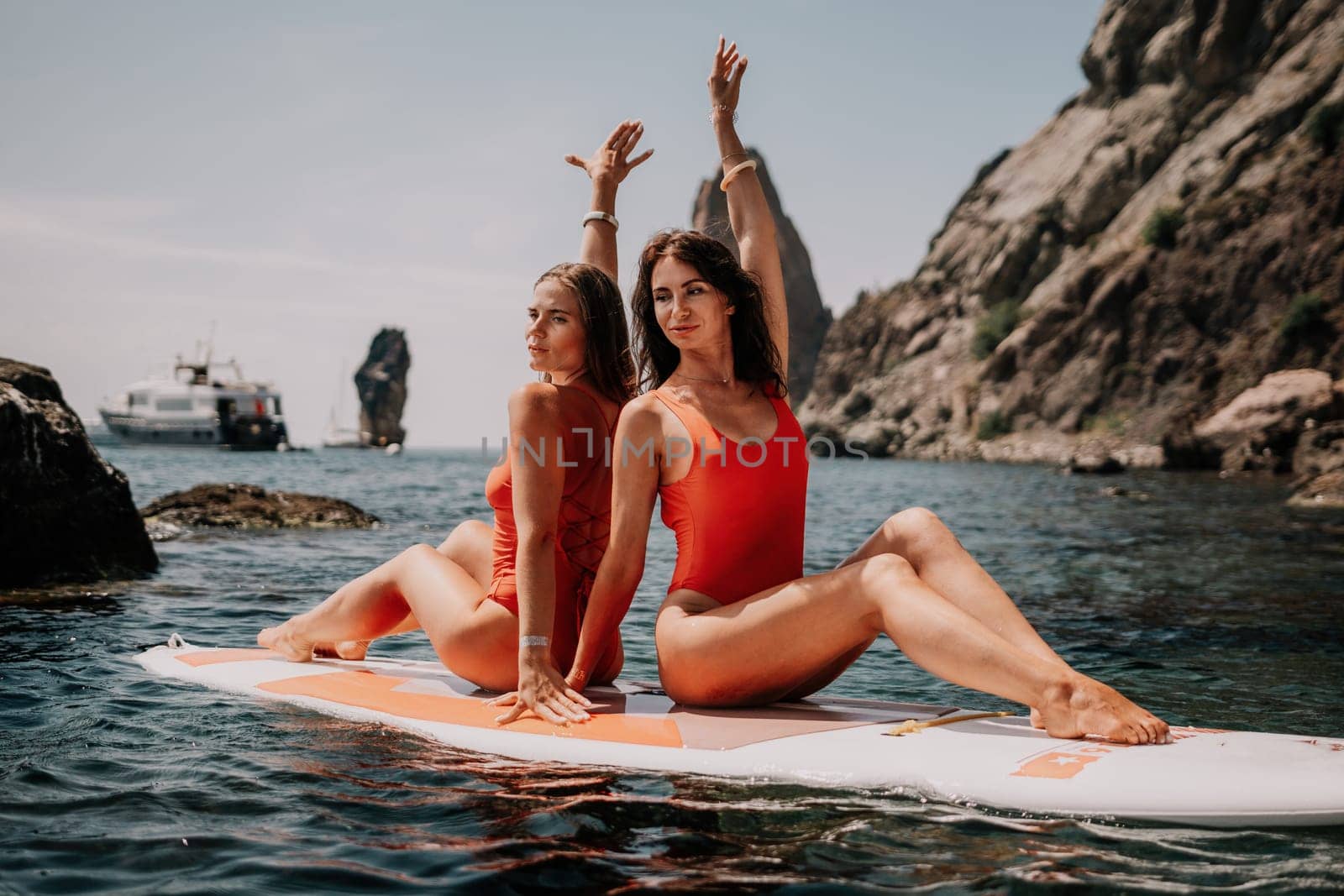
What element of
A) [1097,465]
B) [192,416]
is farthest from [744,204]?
[192,416]

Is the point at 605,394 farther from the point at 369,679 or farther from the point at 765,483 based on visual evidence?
the point at 369,679

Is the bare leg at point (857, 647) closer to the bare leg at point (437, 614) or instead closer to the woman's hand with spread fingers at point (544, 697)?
the woman's hand with spread fingers at point (544, 697)

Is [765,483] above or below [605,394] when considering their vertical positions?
Result: below

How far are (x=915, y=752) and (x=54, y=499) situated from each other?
836cm

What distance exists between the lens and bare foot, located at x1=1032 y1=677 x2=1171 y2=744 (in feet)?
12.2

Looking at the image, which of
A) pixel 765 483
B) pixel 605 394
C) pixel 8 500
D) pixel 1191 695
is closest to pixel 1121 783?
pixel 765 483

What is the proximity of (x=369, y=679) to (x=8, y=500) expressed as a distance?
558cm

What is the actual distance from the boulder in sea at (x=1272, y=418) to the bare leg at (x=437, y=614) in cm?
3466

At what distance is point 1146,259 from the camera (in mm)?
A: 54781

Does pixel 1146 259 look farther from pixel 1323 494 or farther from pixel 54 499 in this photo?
pixel 54 499

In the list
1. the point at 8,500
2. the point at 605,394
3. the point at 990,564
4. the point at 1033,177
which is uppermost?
the point at 1033,177

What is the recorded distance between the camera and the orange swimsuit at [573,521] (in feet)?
14.7

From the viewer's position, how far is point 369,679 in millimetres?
5277

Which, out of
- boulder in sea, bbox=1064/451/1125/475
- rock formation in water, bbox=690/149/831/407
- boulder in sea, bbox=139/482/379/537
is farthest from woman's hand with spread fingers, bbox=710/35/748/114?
rock formation in water, bbox=690/149/831/407
